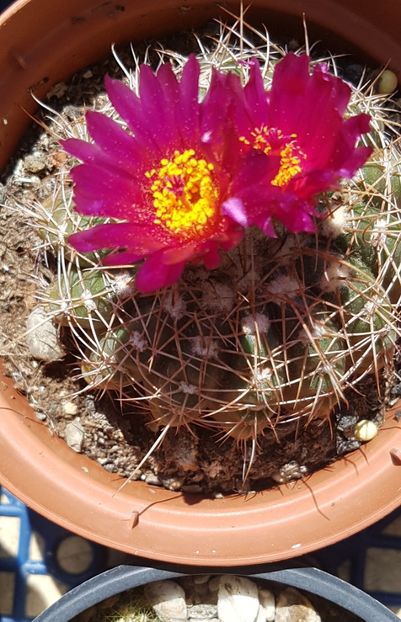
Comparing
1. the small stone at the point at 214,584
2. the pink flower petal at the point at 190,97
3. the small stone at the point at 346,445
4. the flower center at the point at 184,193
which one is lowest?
the small stone at the point at 214,584

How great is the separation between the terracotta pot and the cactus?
0.58 ft

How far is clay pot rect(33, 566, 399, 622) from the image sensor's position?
3.61 feet

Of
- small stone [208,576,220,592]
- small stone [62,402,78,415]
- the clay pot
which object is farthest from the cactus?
small stone [208,576,220,592]

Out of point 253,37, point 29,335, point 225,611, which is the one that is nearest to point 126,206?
point 29,335

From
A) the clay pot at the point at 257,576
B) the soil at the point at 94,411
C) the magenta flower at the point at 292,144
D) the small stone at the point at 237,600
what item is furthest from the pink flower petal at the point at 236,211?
the small stone at the point at 237,600

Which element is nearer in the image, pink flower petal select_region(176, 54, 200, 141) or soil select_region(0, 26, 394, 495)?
pink flower petal select_region(176, 54, 200, 141)

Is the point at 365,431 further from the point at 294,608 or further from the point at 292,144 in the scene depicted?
the point at 292,144

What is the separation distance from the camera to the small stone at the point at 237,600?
1178 mm

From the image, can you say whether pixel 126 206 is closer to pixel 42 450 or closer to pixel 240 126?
pixel 240 126

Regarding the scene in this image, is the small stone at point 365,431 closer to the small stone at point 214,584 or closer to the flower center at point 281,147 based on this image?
the small stone at point 214,584

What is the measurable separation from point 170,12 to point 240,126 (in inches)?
18.3

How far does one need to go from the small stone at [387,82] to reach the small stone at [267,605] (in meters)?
0.81

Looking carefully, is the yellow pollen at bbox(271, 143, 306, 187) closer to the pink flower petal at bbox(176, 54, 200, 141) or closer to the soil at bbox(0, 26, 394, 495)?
the pink flower petal at bbox(176, 54, 200, 141)

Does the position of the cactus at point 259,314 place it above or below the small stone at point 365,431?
above
